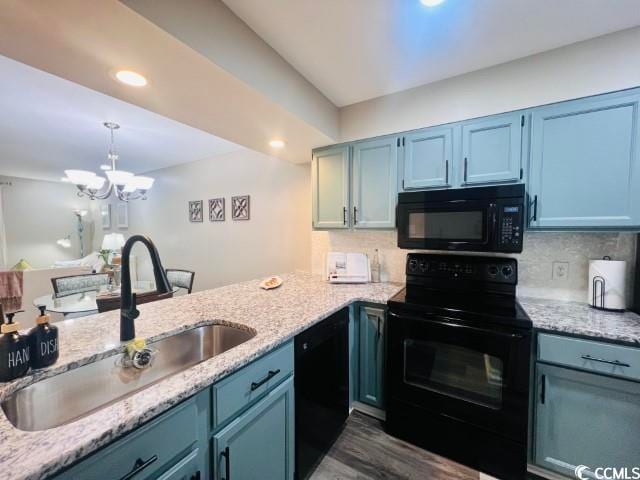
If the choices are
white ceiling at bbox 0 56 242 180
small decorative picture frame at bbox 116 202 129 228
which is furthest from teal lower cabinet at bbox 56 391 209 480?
small decorative picture frame at bbox 116 202 129 228

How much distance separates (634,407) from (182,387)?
6.36 feet

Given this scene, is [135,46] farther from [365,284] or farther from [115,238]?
[115,238]

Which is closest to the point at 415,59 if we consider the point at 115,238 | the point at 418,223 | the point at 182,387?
the point at 418,223

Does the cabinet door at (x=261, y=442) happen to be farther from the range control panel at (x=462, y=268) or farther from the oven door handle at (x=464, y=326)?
the range control panel at (x=462, y=268)

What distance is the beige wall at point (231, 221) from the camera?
3248 millimetres

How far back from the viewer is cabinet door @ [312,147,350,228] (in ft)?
7.57

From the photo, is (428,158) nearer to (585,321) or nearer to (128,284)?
(585,321)

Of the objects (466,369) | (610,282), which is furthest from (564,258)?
(466,369)

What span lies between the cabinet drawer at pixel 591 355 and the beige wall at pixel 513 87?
1.39m

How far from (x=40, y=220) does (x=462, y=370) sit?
8.60 metres

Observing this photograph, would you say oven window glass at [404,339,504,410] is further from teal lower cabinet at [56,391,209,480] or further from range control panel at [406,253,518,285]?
teal lower cabinet at [56,391,209,480]

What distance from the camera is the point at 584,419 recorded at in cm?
133

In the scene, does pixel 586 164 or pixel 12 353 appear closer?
pixel 12 353

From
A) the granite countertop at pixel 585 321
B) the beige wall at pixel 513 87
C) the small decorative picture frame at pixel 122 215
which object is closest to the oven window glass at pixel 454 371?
the granite countertop at pixel 585 321
